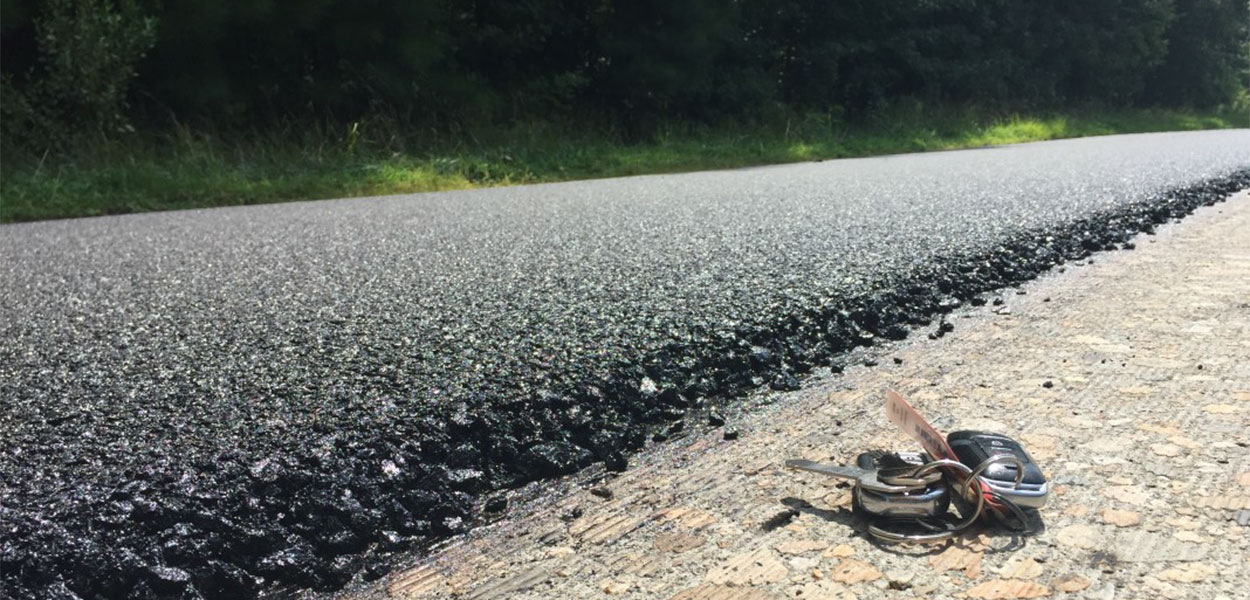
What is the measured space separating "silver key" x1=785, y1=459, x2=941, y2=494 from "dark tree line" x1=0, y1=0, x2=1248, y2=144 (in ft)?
30.8

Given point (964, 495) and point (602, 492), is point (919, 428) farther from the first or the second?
point (602, 492)

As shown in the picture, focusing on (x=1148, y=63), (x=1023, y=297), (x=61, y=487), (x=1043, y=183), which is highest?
(x=61, y=487)

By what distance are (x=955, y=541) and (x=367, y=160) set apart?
869cm

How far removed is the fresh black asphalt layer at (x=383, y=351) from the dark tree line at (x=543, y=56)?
5.80 meters

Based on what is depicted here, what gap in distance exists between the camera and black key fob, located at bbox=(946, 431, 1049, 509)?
54.8 inches

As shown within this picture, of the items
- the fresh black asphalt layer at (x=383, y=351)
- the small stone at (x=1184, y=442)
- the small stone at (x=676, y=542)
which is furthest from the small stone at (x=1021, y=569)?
the fresh black asphalt layer at (x=383, y=351)

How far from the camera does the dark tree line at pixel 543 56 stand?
32.6 ft

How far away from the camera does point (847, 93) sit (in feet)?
59.7

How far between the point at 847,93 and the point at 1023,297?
1578cm

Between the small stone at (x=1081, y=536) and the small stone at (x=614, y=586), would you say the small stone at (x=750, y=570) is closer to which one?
the small stone at (x=614, y=586)

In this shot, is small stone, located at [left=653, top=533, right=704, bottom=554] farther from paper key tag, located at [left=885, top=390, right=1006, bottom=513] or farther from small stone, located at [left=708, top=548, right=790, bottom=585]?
paper key tag, located at [left=885, top=390, right=1006, bottom=513]

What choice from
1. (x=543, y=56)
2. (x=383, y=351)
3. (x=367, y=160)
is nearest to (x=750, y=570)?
(x=383, y=351)

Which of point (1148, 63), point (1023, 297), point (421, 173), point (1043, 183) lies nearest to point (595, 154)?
point (421, 173)

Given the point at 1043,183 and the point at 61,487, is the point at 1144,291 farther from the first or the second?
the point at 1043,183
